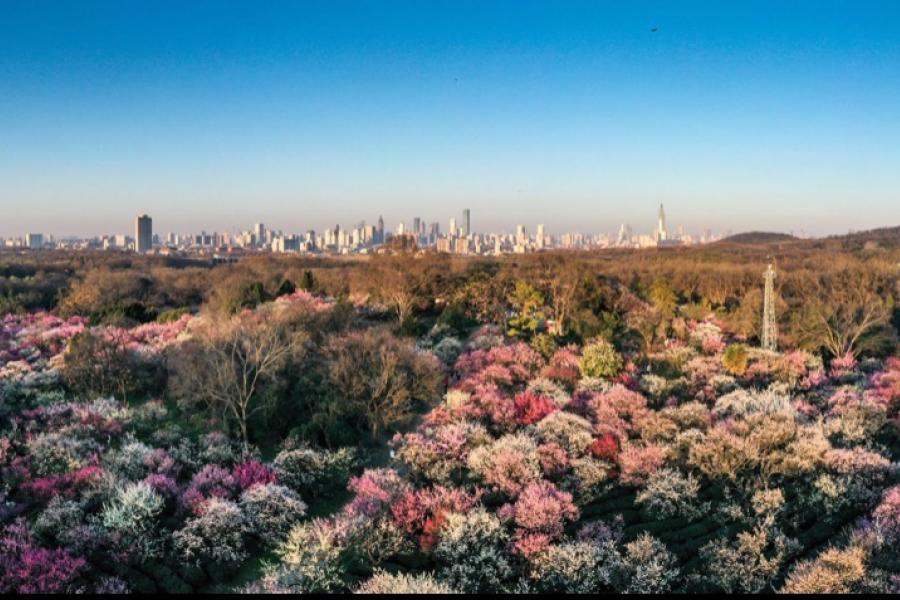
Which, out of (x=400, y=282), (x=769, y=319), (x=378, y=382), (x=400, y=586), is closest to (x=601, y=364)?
(x=378, y=382)

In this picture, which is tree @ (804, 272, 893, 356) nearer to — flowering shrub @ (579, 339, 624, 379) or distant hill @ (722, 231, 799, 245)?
flowering shrub @ (579, 339, 624, 379)

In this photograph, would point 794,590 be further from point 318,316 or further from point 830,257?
point 830,257

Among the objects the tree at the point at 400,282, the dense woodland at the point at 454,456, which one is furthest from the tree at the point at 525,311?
the tree at the point at 400,282

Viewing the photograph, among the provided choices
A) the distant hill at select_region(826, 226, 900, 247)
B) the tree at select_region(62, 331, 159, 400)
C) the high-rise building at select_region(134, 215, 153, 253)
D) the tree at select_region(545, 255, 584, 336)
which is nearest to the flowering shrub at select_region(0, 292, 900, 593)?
the tree at select_region(62, 331, 159, 400)

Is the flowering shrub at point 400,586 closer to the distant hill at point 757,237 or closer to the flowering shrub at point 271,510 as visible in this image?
the flowering shrub at point 271,510

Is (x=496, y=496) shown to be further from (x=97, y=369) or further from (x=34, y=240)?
(x=34, y=240)

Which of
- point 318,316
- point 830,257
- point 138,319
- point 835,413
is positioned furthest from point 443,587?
point 830,257
